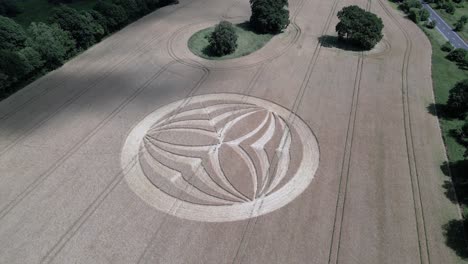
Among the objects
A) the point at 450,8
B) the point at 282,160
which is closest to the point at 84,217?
the point at 282,160

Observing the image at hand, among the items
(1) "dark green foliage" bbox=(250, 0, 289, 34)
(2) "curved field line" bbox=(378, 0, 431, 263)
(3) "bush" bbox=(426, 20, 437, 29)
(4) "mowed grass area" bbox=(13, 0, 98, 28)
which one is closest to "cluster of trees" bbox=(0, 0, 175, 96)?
(4) "mowed grass area" bbox=(13, 0, 98, 28)

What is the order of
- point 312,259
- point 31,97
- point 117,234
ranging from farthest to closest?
point 31,97
point 117,234
point 312,259

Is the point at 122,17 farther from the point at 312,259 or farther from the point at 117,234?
the point at 312,259

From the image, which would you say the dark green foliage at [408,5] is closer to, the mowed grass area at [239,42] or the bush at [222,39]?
the mowed grass area at [239,42]

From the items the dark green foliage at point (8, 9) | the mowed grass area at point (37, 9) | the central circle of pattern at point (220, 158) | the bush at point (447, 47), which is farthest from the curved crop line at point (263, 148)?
the dark green foliage at point (8, 9)

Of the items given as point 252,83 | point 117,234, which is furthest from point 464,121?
point 117,234

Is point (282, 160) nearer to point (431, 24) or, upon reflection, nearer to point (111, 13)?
point (111, 13)
